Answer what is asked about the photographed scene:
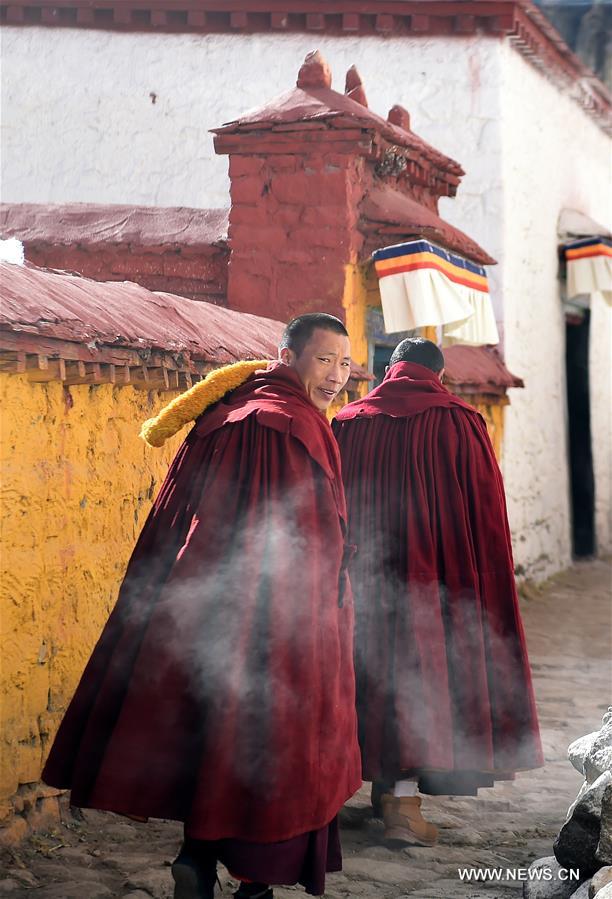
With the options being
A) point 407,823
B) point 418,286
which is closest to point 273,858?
point 407,823

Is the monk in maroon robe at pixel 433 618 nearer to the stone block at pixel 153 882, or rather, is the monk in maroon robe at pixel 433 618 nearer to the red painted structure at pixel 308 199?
the stone block at pixel 153 882

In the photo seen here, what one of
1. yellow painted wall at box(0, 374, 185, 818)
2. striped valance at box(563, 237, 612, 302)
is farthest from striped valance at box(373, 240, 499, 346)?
striped valance at box(563, 237, 612, 302)

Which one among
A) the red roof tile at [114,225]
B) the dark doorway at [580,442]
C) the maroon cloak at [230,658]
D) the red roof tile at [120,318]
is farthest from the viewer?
the dark doorway at [580,442]

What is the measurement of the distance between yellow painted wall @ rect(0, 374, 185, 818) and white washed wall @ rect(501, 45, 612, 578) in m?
6.60

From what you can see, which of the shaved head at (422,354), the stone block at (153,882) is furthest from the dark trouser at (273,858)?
the shaved head at (422,354)

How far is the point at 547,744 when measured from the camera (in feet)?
18.7

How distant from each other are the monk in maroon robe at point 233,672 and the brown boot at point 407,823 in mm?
1102

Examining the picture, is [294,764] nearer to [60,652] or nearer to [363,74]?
[60,652]

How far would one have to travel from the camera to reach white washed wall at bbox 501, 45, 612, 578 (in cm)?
1084

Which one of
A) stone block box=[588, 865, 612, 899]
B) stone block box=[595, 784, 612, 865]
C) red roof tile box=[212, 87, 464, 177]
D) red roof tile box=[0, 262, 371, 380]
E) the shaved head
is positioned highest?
red roof tile box=[212, 87, 464, 177]

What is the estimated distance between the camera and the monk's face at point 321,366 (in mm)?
3428

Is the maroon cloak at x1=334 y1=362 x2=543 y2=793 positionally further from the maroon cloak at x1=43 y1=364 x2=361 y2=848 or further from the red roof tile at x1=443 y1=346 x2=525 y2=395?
the red roof tile at x1=443 y1=346 x2=525 y2=395

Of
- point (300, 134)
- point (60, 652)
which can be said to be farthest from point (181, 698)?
point (300, 134)

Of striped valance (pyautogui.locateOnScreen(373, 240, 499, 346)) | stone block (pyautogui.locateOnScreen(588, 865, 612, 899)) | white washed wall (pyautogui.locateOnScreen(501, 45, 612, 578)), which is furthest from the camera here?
white washed wall (pyautogui.locateOnScreen(501, 45, 612, 578))
